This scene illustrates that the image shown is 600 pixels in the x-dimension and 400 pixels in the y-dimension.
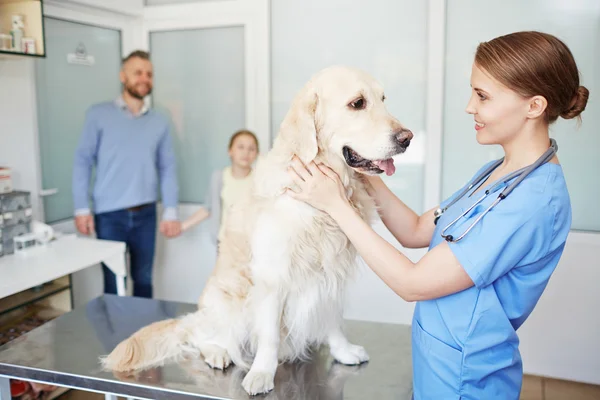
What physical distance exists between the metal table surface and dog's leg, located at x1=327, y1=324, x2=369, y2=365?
0.07ft

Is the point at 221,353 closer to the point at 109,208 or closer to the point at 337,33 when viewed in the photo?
the point at 109,208

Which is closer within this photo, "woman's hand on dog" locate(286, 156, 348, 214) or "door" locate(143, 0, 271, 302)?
"woman's hand on dog" locate(286, 156, 348, 214)

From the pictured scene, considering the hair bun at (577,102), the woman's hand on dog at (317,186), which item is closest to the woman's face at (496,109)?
the hair bun at (577,102)

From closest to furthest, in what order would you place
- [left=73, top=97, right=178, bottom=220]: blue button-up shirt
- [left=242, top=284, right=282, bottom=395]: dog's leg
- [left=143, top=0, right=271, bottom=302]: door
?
[left=242, top=284, right=282, bottom=395]: dog's leg → [left=73, top=97, right=178, bottom=220]: blue button-up shirt → [left=143, top=0, right=271, bottom=302]: door

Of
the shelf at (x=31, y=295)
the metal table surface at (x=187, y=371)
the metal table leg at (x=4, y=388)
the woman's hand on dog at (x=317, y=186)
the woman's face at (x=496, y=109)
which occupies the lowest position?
the shelf at (x=31, y=295)

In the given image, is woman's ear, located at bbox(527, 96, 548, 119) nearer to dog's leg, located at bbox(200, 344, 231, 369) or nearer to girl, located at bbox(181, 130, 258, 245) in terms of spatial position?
dog's leg, located at bbox(200, 344, 231, 369)

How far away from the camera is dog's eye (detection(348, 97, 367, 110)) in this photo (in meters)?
1.47

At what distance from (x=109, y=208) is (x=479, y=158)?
2.25 m

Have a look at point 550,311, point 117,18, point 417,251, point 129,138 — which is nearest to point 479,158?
point 417,251

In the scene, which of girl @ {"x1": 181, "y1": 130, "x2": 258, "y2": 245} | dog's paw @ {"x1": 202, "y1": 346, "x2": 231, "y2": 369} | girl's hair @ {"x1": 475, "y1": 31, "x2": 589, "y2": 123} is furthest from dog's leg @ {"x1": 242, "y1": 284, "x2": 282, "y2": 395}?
girl @ {"x1": 181, "y1": 130, "x2": 258, "y2": 245}

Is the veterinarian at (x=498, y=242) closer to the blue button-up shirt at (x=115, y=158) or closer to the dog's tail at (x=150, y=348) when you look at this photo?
the dog's tail at (x=150, y=348)

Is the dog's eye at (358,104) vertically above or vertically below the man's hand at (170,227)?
above

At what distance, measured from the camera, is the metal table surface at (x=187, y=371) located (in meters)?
1.49

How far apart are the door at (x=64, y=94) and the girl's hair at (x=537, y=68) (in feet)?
9.45
